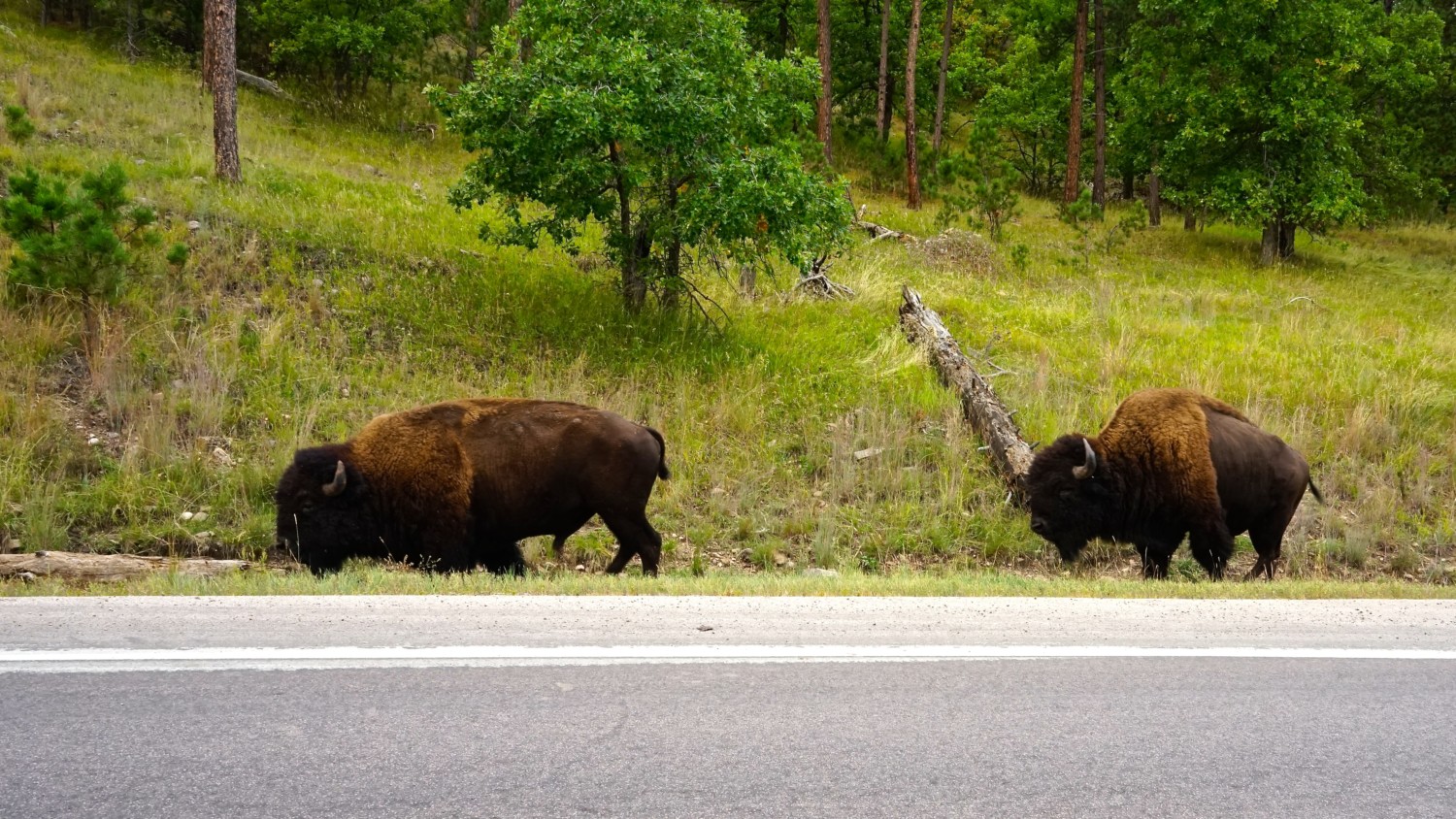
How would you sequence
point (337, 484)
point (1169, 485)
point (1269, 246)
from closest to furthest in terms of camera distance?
point (337, 484)
point (1169, 485)
point (1269, 246)

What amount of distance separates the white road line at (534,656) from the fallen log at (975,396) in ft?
18.9

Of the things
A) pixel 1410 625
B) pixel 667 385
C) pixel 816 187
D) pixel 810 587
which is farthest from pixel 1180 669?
pixel 816 187

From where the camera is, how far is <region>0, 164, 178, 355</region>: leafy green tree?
11.4 meters

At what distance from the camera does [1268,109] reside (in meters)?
27.5

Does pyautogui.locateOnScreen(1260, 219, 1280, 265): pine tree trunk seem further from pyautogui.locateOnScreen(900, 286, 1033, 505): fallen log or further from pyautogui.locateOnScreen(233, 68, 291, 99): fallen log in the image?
pyautogui.locateOnScreen(233, 68, 291, 99): fallen log

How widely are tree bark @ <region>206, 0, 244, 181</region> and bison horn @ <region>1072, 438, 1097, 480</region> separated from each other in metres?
13.7

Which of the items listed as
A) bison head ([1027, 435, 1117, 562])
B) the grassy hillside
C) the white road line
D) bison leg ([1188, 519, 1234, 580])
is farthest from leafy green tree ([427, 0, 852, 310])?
the white road line

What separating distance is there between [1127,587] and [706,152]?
27.6ft

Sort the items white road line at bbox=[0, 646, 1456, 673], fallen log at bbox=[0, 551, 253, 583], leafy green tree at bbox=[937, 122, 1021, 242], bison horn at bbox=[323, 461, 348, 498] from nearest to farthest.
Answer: white road line at bbox=[0, 646, 1456, 673] → fallen log at bbox=[0, 551, 253, 583] → bison horn at bbox=[323, 461, 348, 498] → leafy green tree at bbox=[937, 122, 1021, 242]

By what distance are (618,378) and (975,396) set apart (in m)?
4.52

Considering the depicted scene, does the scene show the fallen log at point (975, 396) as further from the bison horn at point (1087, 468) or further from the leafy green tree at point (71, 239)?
the leafy green tree at point (71, 239)

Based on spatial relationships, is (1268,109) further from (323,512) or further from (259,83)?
(323,512)

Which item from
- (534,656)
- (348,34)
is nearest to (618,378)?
(534,656)

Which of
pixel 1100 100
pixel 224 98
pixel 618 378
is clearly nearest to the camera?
pixel 618 378
